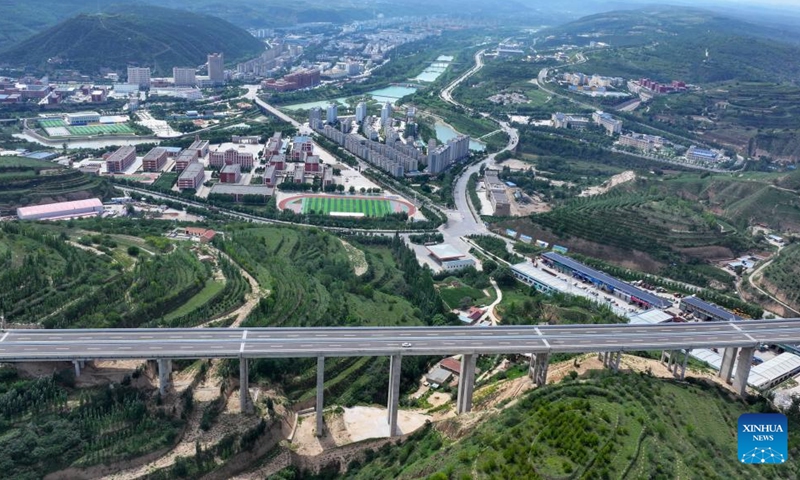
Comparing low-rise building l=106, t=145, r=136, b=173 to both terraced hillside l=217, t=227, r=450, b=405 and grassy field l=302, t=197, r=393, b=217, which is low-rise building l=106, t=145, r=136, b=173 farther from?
terraced hillside l=217, t=227, r=450, b=405

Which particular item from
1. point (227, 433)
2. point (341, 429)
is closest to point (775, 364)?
point (341, 429)

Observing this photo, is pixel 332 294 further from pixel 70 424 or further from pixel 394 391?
pixel 70 424

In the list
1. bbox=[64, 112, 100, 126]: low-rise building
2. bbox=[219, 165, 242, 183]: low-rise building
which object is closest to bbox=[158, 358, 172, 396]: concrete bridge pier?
bbox=[219, 165, 242, 183]: low-rise building

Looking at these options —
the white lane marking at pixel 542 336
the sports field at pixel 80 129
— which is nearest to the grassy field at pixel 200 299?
the white lane marking at pixel 542 336

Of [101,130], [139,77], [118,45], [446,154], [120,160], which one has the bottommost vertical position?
[101,130]

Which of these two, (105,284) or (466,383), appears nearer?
(466,383)

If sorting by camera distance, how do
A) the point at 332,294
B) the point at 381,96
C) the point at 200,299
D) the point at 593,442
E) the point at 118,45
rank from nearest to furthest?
1. the point at 593,442
2. the point at 200,299
3. the point at 332,294
4. the point at 118,45
5. the point at 381,96

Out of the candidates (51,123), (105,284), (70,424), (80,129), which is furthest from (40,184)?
(70,424)
